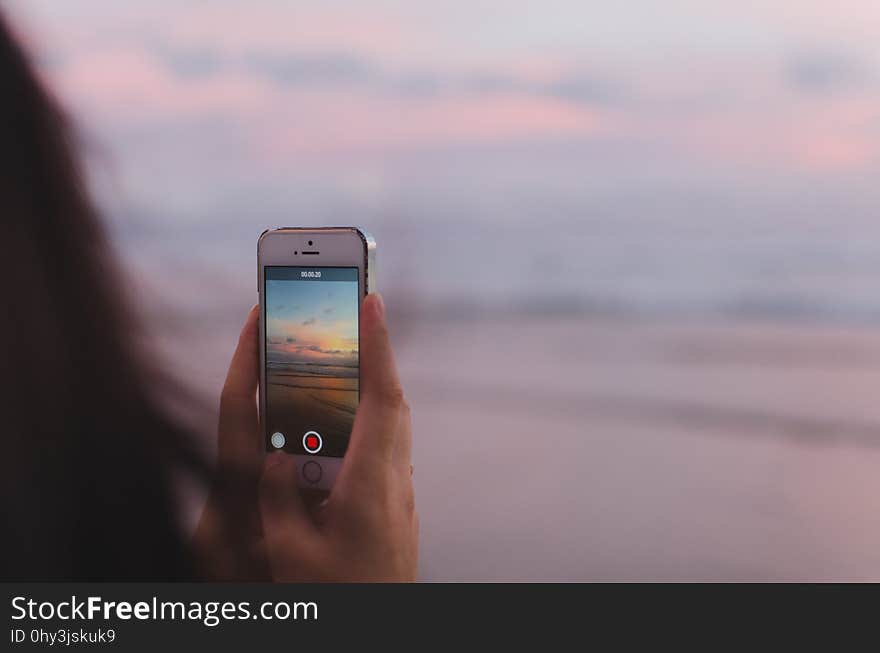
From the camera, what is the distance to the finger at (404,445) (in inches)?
19.1

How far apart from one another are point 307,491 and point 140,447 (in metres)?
0.25

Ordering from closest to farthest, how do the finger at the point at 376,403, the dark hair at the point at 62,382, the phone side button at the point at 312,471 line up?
the dark hair at the point at 62,382 < the finger at the point at 376,403 < the phone side button at the point at 312,471

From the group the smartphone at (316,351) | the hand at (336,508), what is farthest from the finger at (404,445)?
the smartphone at (316,351)

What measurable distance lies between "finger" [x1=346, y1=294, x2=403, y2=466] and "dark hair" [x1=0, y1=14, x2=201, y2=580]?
0.34 ft

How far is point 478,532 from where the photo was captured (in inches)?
50.6

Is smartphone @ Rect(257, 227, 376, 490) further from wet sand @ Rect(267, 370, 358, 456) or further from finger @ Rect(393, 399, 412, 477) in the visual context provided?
finger @ Rect(393, 399, 412, 477)

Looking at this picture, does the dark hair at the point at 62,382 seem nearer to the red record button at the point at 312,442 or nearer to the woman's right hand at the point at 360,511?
the woman's right hand at the point at 360,511

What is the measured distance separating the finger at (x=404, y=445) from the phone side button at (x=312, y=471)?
12cm

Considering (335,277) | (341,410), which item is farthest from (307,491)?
(335,277)

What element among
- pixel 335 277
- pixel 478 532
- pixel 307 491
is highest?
pixel 335 277

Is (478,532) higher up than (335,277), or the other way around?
(335,277)

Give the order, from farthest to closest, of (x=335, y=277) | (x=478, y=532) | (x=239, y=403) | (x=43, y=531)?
(x=478, y=532) → (x=335, y=277) → (x=239, y=403) → (x=43, y=531)

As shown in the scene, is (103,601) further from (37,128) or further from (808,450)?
(808,450)

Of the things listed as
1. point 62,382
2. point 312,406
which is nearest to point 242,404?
point 312,406
